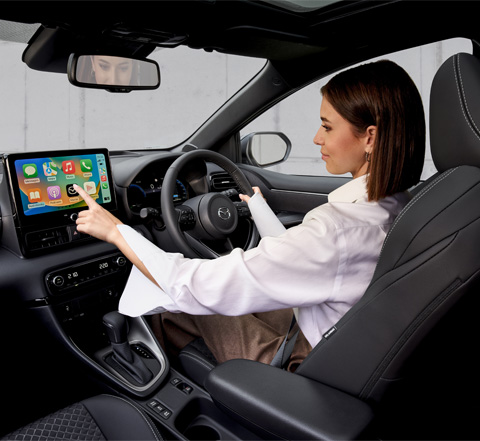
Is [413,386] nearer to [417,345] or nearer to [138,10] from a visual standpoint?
[417,345]

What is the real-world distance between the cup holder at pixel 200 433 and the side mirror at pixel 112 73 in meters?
1.32

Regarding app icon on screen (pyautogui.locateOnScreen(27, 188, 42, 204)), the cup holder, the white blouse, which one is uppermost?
app icon on screen (pyautogui.locateOnScreen(27, 188, 42, 204))

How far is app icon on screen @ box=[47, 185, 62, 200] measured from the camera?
166 centimetres

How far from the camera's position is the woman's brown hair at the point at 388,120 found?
115 centimetres

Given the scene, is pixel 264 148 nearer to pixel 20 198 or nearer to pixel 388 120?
pixel 20 198

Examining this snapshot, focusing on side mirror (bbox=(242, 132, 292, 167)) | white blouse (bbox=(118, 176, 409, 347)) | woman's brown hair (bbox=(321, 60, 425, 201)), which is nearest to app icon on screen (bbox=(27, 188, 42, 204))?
white blouse (bbox=(118, 176, 409, 347))

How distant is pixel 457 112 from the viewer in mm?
1063

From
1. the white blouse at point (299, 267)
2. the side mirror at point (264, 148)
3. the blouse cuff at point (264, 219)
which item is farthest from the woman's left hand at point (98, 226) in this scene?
the side mirror at point (264, 148)

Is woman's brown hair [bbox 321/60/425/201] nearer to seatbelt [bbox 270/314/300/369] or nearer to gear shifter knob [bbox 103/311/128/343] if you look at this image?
seatbelt [bbox 270/314/300/369]

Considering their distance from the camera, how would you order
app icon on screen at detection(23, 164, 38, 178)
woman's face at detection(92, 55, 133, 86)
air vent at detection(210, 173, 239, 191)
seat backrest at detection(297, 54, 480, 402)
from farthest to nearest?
1. air vent at detection(210, 173, 239, 191)
2. woman's face at detection(92, 55, 133, 86)
3. app icon on screen at detection(23, 164, 38, 178)
4. seat backrest at detection(297, 54, 480, 402)

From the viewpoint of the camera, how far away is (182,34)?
1.83 m

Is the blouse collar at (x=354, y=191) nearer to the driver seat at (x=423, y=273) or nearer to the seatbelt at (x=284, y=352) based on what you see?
the driver seat at (x=423, y=273)

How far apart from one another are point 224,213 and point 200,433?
84 centimetres

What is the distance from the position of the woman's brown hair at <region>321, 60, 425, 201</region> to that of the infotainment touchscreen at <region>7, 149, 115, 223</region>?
993 mm
